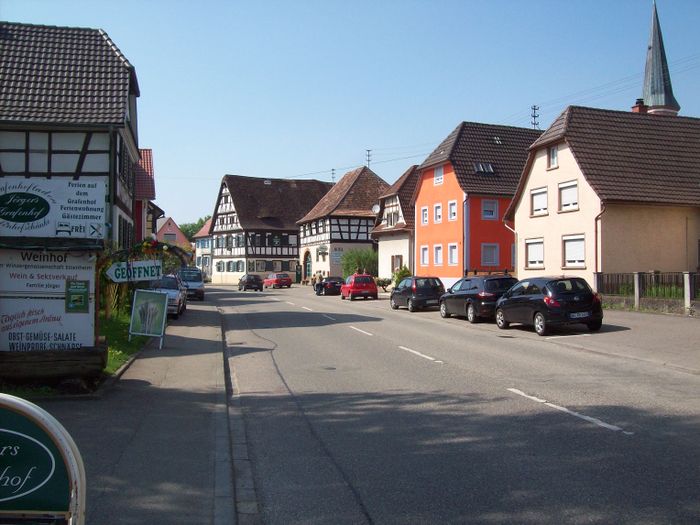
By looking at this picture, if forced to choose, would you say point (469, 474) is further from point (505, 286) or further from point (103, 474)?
point (505, 286)

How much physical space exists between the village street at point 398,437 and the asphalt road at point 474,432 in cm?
2

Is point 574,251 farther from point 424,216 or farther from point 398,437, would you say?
point 398,437

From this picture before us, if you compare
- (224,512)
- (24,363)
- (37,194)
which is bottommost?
(224,512)

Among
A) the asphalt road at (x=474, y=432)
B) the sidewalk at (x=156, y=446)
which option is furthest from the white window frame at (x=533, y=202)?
the sidewalk at (x=156, y=446)

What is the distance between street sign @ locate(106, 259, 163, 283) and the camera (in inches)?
502

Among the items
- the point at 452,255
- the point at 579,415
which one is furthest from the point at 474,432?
the point at 452,255

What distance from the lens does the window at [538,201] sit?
106ft

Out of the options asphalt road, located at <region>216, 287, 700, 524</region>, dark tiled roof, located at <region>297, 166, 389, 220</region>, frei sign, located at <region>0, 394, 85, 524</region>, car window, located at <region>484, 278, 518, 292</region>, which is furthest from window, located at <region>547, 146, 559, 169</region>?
dark tiled roof, located at <region>297, 166, 389, 220</region>

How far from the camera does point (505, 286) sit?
913 inches

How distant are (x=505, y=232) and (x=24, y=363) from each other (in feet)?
116

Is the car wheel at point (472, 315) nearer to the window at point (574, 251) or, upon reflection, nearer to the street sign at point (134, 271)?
the window at point (574, 251)

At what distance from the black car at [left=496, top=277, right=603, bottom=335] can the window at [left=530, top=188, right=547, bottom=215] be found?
13.7 m

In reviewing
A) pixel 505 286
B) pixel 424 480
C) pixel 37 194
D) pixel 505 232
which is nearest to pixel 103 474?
pixel 424 480

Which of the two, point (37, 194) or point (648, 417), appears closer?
point (648, 417)
